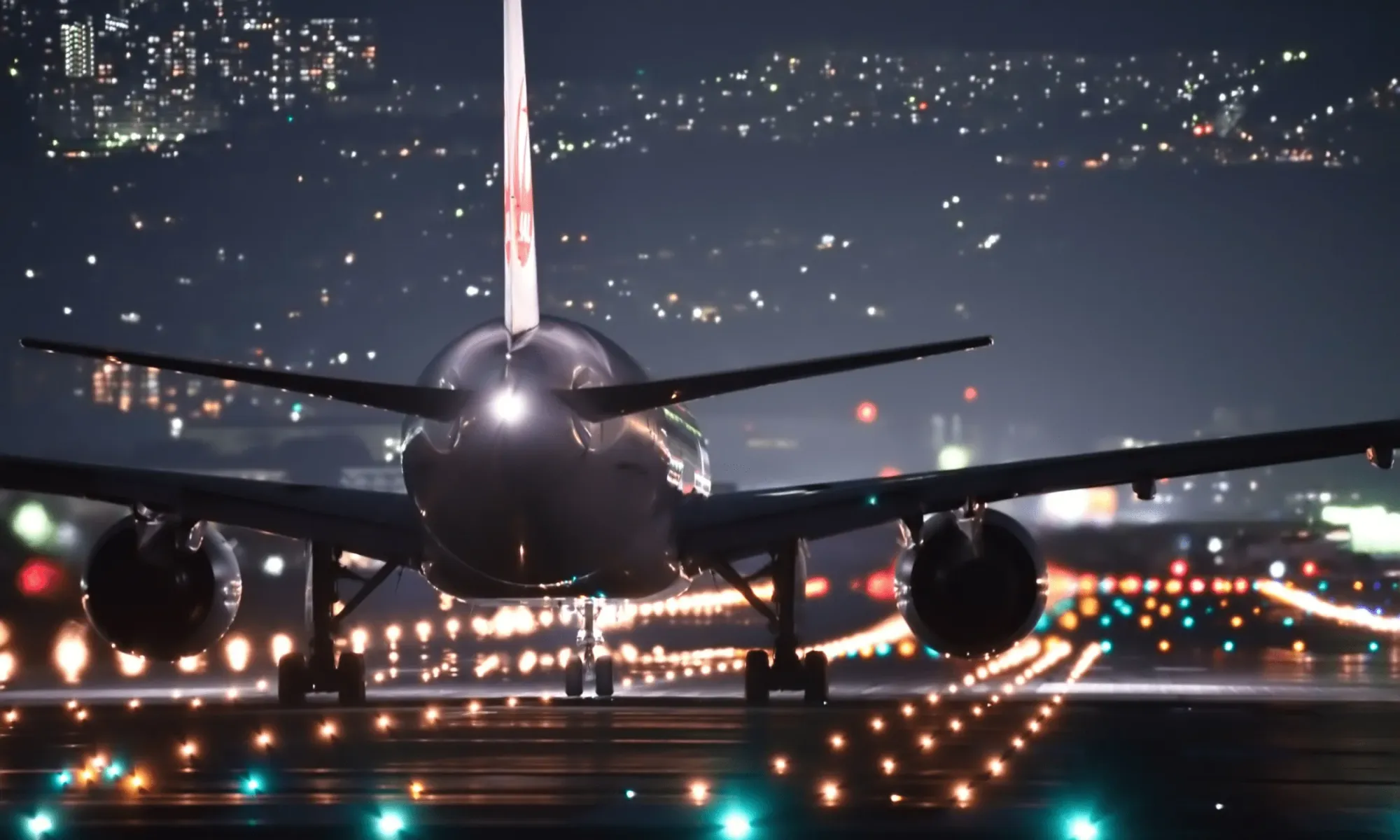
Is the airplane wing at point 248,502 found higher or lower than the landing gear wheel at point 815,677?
higher

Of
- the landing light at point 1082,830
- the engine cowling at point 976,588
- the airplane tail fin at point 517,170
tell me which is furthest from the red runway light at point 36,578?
the landing light at point 1082,830

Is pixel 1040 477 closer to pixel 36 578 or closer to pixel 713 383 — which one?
pixel 713 383

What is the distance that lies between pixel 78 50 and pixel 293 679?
115 meters

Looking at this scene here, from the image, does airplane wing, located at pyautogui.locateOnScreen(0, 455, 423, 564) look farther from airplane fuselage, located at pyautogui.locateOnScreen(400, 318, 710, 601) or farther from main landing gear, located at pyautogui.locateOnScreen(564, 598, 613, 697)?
main landing gear, located at pyautogui.locateOnScreen(564, 598, 613, 697)

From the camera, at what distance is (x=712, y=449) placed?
70750 mm

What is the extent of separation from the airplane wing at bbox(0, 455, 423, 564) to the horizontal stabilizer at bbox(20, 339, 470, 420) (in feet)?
10.1

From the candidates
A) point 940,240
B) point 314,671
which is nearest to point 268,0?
point 940,240

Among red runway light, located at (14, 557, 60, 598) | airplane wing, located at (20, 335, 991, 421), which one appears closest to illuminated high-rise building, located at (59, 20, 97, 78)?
red runway light, located at (14, 557, 60, 598)

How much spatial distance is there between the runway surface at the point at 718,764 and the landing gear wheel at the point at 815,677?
2.72ft

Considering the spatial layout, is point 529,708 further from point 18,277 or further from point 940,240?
point 940,240

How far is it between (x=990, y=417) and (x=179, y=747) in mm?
81610

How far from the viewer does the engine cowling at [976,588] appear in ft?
94.0

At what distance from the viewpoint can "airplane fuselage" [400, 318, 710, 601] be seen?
25.8m

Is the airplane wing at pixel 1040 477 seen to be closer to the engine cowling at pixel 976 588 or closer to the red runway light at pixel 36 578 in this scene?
the engine cowling at pixel 976 588
